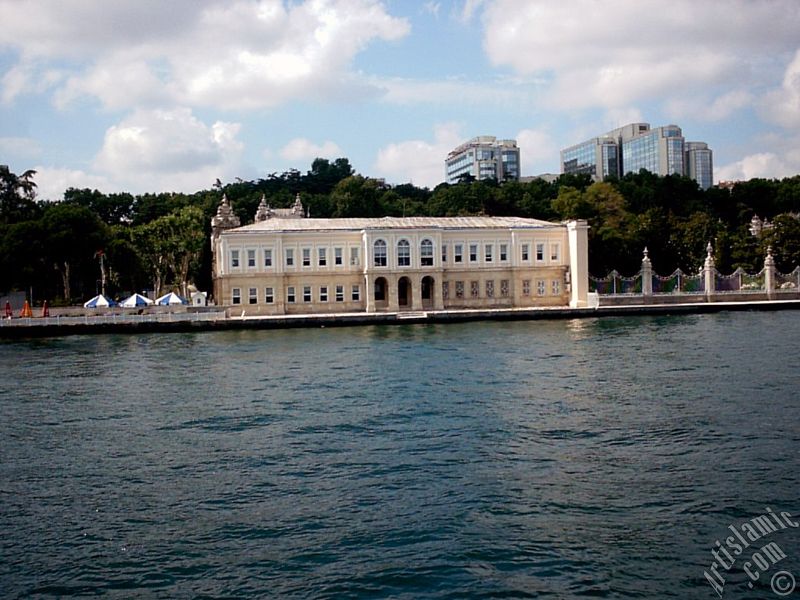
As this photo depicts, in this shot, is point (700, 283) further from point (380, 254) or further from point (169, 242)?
point (169, 242)

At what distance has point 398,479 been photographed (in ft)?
54.7

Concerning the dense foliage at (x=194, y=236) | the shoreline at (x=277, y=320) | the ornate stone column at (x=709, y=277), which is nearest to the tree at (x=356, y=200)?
the dense foliage at (x=194, y=236)

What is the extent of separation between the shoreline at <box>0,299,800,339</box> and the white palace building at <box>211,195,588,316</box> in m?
4.05

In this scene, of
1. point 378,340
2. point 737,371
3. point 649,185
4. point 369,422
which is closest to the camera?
point 369,422

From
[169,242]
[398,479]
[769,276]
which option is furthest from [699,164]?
[398,479]

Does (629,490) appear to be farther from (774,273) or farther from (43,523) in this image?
(774,273)

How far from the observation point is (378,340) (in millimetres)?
46562

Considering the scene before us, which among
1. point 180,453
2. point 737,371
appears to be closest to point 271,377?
point 180,453

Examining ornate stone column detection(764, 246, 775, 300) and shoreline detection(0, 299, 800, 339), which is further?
ornate stone column detection(764, 246, 775, 300)

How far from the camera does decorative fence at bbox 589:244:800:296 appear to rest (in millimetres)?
66750

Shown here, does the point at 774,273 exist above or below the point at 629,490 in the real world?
above

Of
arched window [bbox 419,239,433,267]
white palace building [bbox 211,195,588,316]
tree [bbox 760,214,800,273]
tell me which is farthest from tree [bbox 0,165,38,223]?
tree [bbox 760,214,800,273]

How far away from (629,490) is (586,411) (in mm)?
7640
